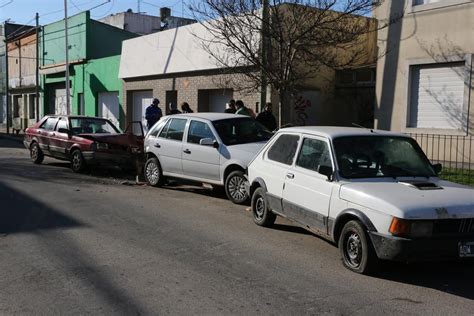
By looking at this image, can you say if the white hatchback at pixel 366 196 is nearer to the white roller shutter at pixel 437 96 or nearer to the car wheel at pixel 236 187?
the car wheel at pixel 236 187

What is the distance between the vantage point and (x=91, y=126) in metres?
15.9

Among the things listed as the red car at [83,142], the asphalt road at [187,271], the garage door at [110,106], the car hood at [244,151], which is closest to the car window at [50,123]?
→ the red car at [83,142]

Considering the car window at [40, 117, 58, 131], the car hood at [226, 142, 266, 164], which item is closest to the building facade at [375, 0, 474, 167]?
the car hood at [226, 142, 266, 164]

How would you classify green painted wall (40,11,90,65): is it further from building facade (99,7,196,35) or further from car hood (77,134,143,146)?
car hood (77,134,143,146)

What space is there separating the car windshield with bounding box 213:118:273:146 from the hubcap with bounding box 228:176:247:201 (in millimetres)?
774

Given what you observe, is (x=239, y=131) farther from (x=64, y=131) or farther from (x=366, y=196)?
(x=64, y=131)

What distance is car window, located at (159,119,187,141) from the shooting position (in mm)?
11709

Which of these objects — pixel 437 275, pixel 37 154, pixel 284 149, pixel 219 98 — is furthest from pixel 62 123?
pixel 437 275

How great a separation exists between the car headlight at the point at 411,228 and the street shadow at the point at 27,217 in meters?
4.82

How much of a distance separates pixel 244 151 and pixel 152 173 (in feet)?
10.3

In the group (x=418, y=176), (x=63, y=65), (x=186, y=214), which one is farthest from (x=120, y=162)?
(x=63, y=65)

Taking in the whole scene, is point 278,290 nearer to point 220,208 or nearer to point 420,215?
point 420,215

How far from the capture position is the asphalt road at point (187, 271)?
493 centimetres

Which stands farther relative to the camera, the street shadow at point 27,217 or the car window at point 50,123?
the car window at point 50,123
